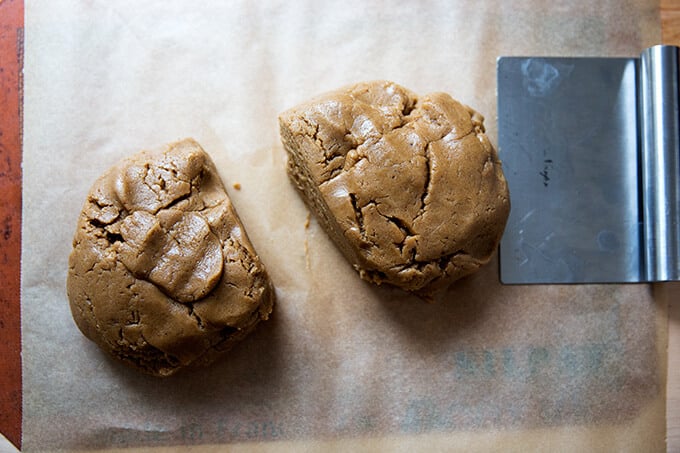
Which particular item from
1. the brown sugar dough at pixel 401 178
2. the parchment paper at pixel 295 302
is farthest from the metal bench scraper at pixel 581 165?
the brown sugar dough at pixel 401 178

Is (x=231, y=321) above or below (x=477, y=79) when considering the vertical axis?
below

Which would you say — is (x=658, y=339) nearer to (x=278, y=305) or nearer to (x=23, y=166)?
(x=278, y=305)

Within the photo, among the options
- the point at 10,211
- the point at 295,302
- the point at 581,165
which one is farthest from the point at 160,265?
the point at 581,165

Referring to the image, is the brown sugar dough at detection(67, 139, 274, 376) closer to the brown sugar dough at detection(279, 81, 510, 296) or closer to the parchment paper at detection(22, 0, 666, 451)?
the parchment paper at detection(22, 0, 666, 451)

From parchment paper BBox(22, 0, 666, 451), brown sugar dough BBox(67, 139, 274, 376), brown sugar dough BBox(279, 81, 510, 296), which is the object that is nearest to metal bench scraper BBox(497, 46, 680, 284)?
parchment paper BBox(22, 0, 666, 451)

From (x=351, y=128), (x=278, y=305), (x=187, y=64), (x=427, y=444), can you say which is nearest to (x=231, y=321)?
(x=278, y=305)

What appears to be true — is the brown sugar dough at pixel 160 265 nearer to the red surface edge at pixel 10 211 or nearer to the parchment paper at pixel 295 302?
the parchment paper at pixel 295 302

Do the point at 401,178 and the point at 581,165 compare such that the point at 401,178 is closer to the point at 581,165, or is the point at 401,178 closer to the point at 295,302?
the point at 295,302
